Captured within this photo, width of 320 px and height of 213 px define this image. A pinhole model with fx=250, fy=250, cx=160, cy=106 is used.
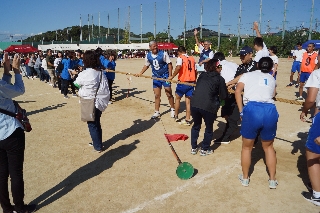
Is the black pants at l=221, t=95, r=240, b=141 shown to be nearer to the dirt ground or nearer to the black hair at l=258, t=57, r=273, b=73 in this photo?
the dirt ground

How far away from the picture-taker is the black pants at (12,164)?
124 inches

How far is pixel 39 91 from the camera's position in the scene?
1409 cm

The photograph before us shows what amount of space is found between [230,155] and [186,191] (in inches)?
69.2

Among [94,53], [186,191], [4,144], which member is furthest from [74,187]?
[94,53]

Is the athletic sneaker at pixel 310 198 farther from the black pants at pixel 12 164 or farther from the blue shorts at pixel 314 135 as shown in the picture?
the black pants at pixel 12 164

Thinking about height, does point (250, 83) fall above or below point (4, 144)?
above

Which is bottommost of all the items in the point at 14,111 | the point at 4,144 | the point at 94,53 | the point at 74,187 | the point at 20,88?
the point at 74,187

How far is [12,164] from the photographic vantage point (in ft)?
10.7

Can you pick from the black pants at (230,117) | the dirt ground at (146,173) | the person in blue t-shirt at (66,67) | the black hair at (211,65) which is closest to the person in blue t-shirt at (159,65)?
the dirt ground at (146,173)

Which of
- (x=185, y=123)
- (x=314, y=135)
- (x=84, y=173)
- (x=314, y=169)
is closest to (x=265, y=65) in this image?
(x=314, y=135)

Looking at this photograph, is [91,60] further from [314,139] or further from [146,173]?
[314,139]

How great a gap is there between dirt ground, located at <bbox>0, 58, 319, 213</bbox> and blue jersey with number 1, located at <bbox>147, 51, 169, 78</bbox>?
1.52 metres

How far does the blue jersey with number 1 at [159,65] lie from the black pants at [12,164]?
5.00 meters

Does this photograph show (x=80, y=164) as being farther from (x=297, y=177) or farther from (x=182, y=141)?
(x=297, y=177)
